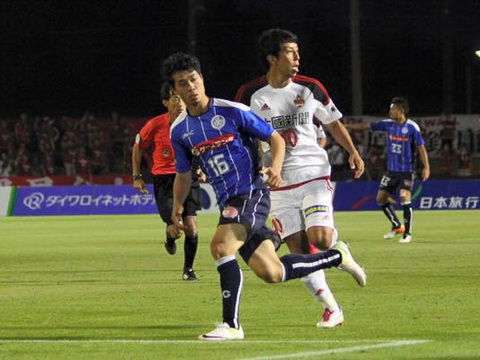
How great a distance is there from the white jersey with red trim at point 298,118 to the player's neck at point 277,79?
34 millimetres

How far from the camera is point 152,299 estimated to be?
1453cm

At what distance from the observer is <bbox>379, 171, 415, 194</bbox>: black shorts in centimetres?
2598

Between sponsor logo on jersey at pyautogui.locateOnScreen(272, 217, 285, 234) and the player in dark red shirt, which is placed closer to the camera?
sponsor logo on jersey at pyautogui.locateOnScreen(272, 217, 285, 234)

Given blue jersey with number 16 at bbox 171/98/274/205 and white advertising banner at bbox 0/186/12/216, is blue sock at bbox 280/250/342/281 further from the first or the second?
white advertising banner at bbox 0/186/12/216

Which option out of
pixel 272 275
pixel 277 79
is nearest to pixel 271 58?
pixel 277 79

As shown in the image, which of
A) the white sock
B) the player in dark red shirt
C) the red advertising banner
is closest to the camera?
the white sock

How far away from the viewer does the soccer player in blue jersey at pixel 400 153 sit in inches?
1004

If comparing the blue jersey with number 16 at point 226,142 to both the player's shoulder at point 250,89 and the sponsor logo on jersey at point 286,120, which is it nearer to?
the sponsor logo on jersey at point 286,120

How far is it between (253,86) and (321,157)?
0.84 meters

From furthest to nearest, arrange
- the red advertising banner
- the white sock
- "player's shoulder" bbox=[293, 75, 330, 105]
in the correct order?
the red advertising banner → "player's shoulder" bbox=[293, 75, 330, 105] → the white sock

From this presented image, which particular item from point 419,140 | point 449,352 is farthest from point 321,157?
point 419,140

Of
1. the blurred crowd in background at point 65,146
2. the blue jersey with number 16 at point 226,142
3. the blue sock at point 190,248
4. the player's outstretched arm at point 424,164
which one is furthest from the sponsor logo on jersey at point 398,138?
the blurred crowd in background at point 65,146

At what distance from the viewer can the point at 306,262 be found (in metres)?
11.0

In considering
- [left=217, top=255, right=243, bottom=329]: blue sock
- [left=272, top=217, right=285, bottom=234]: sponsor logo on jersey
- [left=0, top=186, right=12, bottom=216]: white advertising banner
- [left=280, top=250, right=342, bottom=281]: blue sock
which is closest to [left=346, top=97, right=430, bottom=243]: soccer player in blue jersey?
[left=272, top=217, right=285, bottom=234]: sponsor logo on jersey
